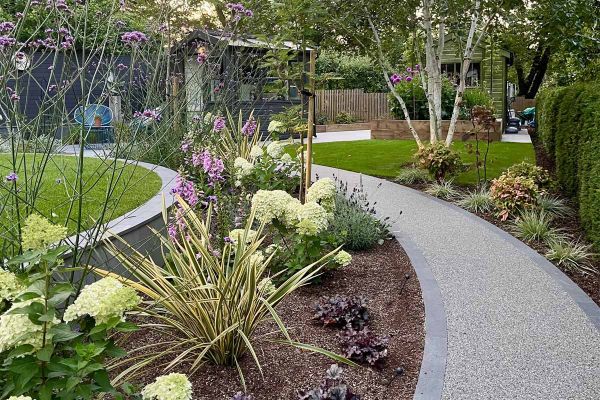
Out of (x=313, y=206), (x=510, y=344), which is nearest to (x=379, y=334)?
(x=510, y=344)

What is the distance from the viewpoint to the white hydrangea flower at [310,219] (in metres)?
4.11

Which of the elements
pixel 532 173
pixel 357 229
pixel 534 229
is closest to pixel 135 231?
pixel 357 229

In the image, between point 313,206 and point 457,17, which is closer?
point 313,206

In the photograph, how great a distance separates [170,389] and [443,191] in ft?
22.4

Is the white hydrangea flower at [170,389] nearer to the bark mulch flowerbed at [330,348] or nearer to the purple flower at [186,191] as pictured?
the bark mulch flowerbed at [330,348]

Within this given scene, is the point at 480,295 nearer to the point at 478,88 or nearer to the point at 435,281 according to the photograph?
the point at 435,281

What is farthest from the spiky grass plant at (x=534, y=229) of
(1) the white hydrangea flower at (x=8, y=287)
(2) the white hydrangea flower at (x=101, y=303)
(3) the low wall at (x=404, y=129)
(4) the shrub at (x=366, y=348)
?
(3) the low wall at (x=404, y=129)

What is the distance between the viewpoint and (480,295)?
14.1ft

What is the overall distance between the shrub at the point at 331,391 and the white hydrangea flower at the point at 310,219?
4.82 ft

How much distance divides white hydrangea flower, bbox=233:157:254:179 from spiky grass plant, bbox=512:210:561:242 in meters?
2.98

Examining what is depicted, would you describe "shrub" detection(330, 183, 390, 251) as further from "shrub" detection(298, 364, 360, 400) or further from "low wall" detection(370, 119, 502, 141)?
"low wall" detection(370, 119, 502, 141)

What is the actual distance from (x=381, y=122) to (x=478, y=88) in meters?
3.93

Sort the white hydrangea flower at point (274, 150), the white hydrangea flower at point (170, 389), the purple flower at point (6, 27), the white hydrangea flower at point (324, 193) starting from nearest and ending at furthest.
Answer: the white hydrangea flower at point (170, 389)
the purple flower at point (6, 27)
the white hydrangea flower at point (324, 193)
the white hydrangea flower at point (274, 150)

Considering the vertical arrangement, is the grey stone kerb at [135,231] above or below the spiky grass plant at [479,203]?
above
